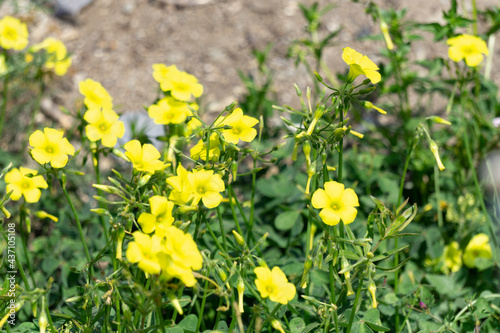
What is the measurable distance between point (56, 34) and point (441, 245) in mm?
3765

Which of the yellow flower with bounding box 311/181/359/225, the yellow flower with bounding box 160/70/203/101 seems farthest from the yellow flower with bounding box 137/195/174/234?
the yellow flower with bounding box 160/70/203/101

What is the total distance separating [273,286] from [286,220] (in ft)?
3.17

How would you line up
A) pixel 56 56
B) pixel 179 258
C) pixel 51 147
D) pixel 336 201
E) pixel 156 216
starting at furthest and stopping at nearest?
pixel 56 56 < pixel 51 147 < pixel 336 201 < pixel 156 216 < pixel 179 258

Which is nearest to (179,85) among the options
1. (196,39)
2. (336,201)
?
(336,201)

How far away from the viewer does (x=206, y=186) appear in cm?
152

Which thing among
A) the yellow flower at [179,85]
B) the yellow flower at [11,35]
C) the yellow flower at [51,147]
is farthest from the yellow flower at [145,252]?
the yellow flower at [11,35]

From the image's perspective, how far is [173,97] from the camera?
1871 mm

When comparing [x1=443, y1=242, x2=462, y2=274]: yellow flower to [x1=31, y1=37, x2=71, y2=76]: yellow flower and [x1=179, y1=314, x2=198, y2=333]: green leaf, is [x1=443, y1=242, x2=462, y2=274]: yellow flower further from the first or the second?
[x1=31, y1=37, x2=71, y2=76]: yellow flower

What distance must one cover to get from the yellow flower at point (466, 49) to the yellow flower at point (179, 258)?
169cm

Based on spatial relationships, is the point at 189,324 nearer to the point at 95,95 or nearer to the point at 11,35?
the point at 95,95

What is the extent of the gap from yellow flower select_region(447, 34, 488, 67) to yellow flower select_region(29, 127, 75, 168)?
5.83 ft

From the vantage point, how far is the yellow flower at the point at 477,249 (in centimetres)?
247

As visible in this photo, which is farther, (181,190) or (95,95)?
(95,95)

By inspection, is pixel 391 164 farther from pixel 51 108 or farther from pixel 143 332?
pixel 51 108
